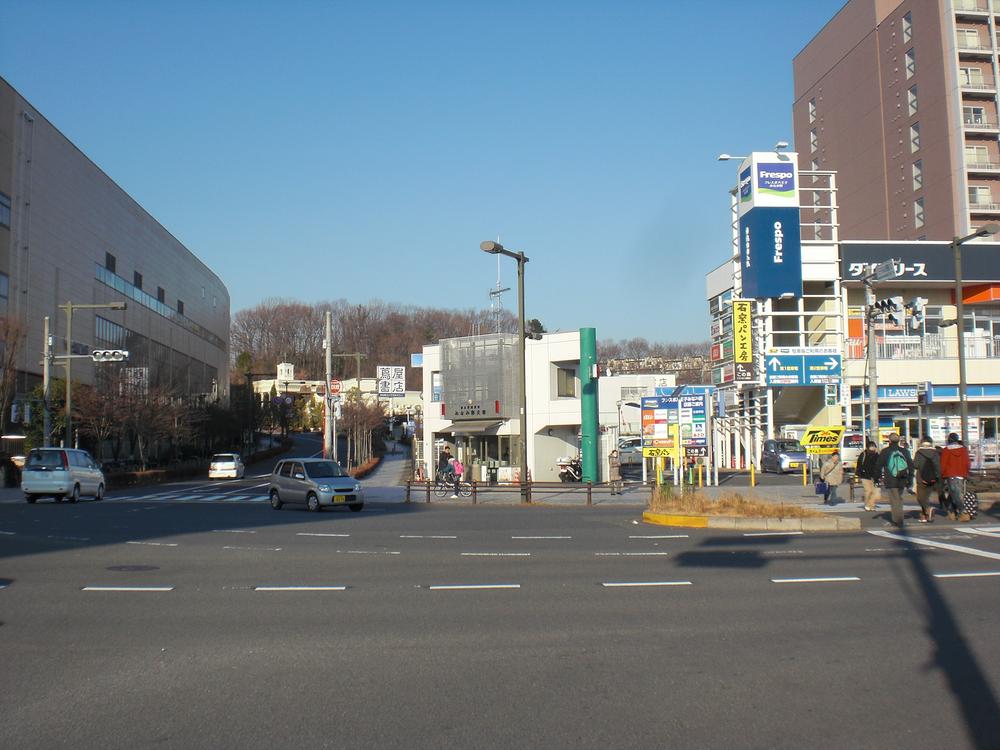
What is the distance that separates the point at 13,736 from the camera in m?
5.82

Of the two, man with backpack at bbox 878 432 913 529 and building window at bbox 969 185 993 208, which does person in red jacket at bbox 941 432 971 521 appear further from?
building window at bbox 969 185 993 208

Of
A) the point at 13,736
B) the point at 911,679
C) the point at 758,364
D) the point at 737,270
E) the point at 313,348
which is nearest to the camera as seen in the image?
the point at 13,736

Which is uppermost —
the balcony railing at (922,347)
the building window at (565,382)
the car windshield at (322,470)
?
the balcony railing at (922,347)

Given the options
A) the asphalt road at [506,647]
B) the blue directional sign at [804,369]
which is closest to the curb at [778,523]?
the asphalt road at [506,647]

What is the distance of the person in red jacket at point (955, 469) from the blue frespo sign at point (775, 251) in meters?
26.5

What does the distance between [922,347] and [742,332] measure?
1002cm

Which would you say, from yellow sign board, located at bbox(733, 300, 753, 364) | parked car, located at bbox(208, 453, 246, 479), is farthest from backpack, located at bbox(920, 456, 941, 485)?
parked car, located at bbox(208, 453, 246, 479)

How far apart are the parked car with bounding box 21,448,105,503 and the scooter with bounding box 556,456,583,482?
19.6m

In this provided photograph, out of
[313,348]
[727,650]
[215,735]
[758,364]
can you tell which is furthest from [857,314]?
[313,348]

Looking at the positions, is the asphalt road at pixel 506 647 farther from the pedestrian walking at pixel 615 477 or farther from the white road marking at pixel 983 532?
the pedestrian walking at pixel 615 477

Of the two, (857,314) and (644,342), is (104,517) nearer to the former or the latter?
(857,314)

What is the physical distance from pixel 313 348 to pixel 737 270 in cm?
7428

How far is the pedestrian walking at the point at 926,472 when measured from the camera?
18359 millimetres

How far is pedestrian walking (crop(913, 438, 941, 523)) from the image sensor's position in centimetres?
1836
